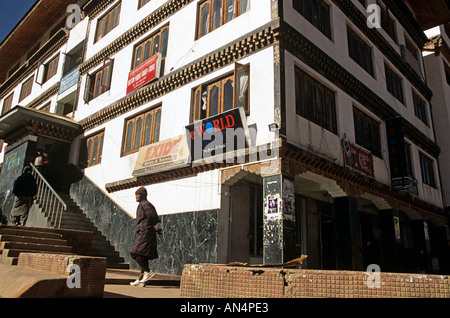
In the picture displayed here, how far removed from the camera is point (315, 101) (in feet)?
35.7

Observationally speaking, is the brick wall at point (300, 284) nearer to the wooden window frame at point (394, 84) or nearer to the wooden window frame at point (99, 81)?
the wooden window frame at point (99, 81)

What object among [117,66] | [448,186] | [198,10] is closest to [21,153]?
[117,66]

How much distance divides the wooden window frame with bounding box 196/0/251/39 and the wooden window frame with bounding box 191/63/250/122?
2.14 metres

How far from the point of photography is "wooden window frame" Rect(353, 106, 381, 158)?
42.6ft

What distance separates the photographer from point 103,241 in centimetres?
1279

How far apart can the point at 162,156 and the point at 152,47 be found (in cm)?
553

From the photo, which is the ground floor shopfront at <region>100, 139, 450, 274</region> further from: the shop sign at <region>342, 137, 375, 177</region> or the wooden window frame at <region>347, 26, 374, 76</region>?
the wooden window frame at <region>347, 26, 374, 76</region>

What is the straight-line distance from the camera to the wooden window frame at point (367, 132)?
1299cm

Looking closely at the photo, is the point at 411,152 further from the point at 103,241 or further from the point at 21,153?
the point at 21,153

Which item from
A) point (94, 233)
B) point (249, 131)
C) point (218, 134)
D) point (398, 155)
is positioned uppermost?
point (398, 155)

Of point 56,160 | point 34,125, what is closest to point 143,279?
point 34,125
